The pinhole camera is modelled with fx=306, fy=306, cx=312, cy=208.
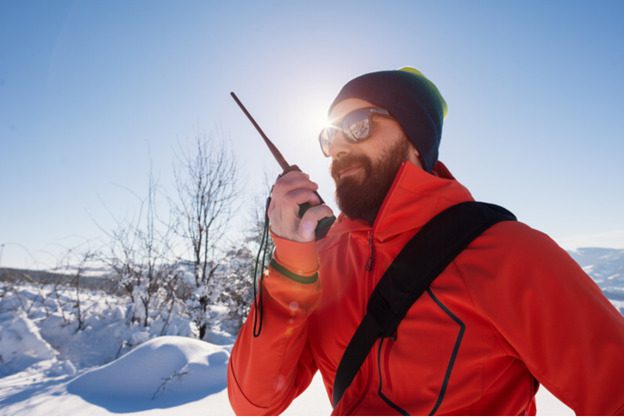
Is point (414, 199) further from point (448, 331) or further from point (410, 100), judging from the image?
point (410, 100)

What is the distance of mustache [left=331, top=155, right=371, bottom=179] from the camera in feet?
4.59

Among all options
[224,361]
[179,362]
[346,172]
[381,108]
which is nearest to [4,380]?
[179,362]

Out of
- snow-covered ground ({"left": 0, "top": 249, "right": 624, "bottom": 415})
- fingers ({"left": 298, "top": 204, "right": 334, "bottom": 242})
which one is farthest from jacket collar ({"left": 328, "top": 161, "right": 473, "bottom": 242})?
snow-covered ground ({"left": 0, "top": 249, "right": 624, "bottom": 415})

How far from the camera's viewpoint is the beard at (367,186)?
1.37 metres

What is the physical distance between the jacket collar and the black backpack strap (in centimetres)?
5

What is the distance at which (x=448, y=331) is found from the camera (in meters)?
1.00

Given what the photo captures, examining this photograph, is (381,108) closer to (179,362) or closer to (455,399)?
(455,399)

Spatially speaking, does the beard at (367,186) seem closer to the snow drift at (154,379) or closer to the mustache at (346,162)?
the mustache at (346,162)

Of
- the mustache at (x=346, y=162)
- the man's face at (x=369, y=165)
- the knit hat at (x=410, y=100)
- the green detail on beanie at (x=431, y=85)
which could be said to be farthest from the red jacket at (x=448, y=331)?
the green detail on beanie at (x=431, y=85)

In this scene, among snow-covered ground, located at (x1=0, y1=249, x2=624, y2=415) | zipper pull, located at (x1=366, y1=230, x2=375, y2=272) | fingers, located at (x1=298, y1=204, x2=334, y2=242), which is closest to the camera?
fingers, located at (x1=298, y1=204, x2=334, y2=242)

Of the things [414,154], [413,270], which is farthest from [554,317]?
[414,154]

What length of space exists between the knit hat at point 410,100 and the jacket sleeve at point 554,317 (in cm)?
66

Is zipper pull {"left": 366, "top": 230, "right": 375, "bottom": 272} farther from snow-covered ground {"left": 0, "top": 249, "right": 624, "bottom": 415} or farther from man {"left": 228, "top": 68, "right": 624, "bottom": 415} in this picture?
snow-covered ground {"left": 0, "top": 249, "right": 624, "bottom": 415}

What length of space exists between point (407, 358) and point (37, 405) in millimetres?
3268
